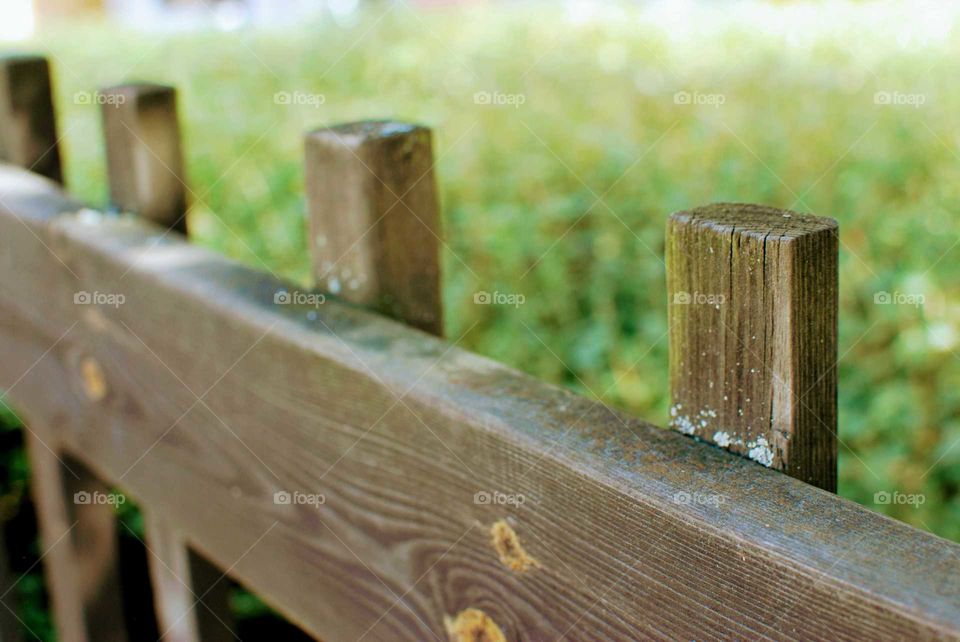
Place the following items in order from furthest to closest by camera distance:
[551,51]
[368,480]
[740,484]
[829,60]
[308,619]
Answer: [551,51], [829,60], [308,619], [368,480], [740,484]

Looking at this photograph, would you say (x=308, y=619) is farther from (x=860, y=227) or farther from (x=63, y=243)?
(x=860, y=227)

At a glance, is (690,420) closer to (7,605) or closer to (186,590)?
(186,590)

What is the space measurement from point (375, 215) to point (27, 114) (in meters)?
1.10

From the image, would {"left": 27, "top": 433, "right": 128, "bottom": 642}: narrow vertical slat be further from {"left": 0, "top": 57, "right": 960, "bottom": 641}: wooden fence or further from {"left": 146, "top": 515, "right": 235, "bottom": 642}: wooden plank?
{"left": 146, "top": 515, "right": 235, "bottom": 642}: wooden plank

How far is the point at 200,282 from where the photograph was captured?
119 cm

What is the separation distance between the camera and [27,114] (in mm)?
1888

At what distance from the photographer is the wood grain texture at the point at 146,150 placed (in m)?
1.55

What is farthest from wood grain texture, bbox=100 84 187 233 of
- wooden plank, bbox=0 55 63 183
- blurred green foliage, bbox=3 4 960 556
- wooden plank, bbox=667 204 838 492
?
blurred green foliage, bbox=3 4 960 556

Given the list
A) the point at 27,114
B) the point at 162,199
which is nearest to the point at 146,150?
the point at 162,199

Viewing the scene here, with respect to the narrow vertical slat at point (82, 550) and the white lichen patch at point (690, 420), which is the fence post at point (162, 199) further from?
the white lichen patch at point (690, 420)

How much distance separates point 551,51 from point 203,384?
4.18 metres

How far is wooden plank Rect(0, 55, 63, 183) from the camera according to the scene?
1859 mm

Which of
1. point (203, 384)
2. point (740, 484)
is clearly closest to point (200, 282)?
point (203, 384)

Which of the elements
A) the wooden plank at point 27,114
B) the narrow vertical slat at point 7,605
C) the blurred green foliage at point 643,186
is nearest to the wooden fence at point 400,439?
the wooden plank at point 27,114
